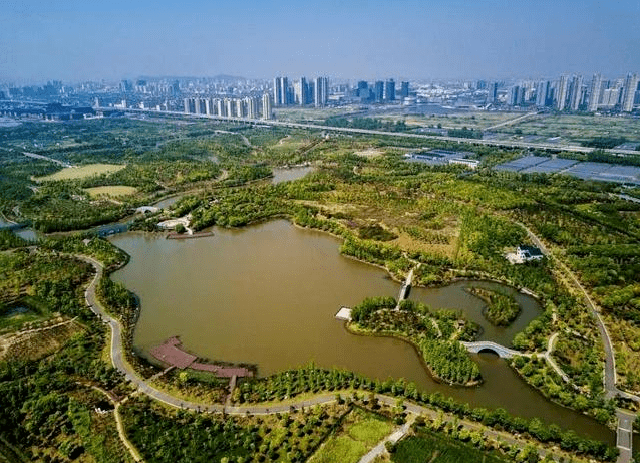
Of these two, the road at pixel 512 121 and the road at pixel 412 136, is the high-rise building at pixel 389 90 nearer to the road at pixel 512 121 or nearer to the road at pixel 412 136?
the road at pixel 512 121

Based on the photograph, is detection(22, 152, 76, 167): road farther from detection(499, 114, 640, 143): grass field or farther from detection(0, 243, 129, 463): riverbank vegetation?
detection(499, 114, 640, 143): grass field

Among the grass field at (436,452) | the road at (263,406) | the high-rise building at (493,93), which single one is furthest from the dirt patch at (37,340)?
the high-rise building at (493,93)

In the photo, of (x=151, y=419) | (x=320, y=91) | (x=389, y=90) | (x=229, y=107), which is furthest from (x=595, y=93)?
(x=151, y=419)

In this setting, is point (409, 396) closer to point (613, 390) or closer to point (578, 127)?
point (613, 390)

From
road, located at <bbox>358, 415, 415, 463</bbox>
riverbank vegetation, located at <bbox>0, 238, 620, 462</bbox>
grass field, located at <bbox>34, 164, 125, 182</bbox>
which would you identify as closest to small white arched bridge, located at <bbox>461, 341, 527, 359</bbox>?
riverbank vegetation, located at <bbox>0, 238, 620, 462</bbox>

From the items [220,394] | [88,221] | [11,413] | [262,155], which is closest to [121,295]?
[11,413]

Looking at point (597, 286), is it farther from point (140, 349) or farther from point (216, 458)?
point (140, 349)

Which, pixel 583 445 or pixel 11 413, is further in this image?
pixel 11 413
